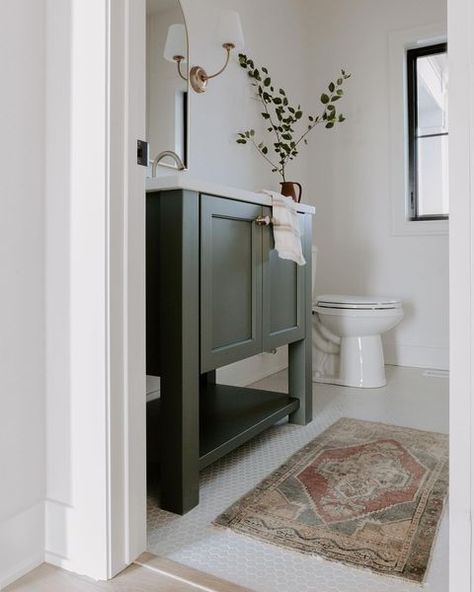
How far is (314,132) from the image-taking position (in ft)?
11.5

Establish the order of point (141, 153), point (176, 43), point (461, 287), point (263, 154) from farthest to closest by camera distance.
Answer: point (263, 154), point (176, 43), point (141, 153), point (461, 287)

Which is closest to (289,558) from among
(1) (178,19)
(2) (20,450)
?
(2) (20,450)

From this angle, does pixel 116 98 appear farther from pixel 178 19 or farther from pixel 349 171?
pixel 349 171

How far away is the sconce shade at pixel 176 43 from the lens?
2.02 m

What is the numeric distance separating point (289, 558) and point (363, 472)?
55 centimetres

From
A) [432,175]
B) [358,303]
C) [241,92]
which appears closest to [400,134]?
[432,175]

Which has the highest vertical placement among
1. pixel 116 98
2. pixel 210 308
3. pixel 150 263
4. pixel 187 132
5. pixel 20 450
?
pixel 187 132

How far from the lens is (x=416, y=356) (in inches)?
126

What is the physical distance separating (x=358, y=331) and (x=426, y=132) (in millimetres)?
1487

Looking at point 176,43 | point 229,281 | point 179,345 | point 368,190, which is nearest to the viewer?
point 179,345

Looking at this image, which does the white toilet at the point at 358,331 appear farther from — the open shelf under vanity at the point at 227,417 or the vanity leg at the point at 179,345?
the vanity leg at the point at 179,345

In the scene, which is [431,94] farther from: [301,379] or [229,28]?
[301,379]

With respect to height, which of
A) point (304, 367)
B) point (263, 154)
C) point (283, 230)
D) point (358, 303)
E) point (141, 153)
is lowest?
point (304, 367)

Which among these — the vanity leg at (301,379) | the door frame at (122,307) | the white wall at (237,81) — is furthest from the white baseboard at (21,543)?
the white wall at (237,81)
